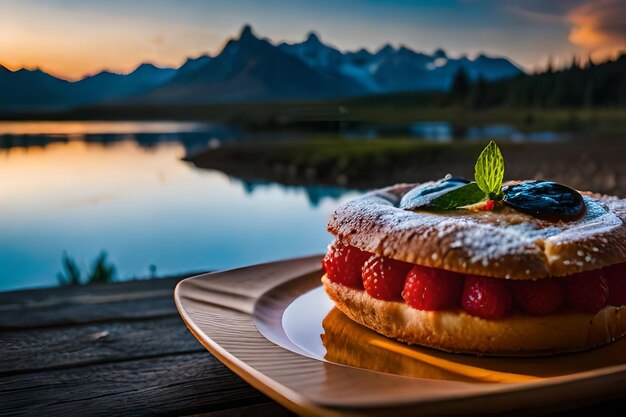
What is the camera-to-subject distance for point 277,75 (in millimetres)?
3365

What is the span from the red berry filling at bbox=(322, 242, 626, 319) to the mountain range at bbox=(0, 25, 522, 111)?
87.1 inches

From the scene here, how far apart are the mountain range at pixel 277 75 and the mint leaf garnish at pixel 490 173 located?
6.91ft

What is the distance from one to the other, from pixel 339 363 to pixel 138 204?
2.33 m

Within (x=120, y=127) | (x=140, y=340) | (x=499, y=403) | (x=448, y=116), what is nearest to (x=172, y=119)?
(x=120, y=127)

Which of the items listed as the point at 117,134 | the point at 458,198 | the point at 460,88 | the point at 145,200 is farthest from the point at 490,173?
the point at 117,134

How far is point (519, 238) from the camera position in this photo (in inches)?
38.9

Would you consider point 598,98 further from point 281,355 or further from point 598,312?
point 281,355

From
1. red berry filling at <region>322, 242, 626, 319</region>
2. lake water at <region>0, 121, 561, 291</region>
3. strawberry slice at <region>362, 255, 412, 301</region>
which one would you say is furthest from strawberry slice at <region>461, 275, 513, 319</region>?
lake water at <region>0, 121, 561, 291</region>

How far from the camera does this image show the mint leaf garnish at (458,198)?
1131mm

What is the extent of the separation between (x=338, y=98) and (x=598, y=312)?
248 centimetres

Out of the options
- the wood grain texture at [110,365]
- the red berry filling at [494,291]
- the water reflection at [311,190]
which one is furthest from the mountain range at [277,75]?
the red berry filling at [494,291]

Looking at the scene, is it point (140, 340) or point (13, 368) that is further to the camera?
point (140, 340)

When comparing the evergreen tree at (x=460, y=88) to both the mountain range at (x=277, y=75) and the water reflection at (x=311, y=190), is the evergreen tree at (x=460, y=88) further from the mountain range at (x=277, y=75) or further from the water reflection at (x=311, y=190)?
the water reflection at (x=311, y=190)

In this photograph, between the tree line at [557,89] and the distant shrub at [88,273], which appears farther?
the tree line at [557,89]
